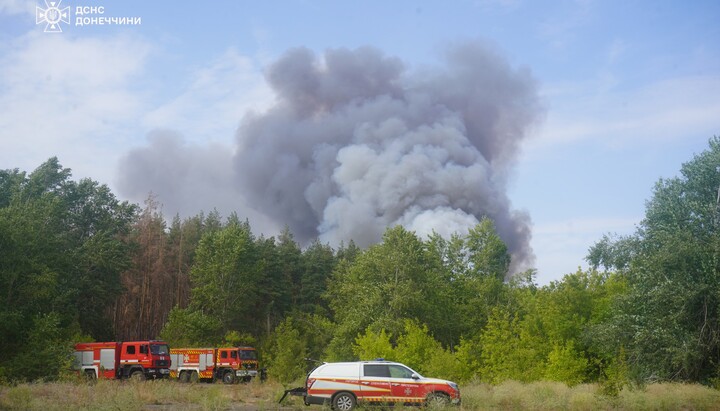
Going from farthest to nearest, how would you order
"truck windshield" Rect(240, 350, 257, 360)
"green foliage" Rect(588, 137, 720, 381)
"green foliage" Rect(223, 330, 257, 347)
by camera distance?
"green foliage" Rect(223, 330, 257, 347) < "truck windshield" Rect(240, 350, 257, 360) < "green foliage" Rect(588, 137, 720, 381)

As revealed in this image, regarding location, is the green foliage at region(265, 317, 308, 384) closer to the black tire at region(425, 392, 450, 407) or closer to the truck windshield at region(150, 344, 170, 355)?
the truck windshield at region(150, 344, 170, 355)

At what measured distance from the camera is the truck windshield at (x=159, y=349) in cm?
5038

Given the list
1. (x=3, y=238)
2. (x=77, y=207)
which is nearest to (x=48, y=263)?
(x=3, y=238)

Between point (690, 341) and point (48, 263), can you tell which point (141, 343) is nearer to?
point (48, 263)

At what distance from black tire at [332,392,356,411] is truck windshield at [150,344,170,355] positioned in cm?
3055

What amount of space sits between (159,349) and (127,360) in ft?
7.94

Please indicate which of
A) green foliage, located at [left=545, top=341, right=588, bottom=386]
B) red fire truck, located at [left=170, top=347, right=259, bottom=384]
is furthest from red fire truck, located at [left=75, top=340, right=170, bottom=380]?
green foliage, located at [left=545, top=341, right=588, bottom=386]

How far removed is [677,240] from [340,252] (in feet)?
221

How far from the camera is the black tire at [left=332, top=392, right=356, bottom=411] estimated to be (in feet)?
77.3

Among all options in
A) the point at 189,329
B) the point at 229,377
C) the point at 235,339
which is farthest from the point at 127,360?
the point at 235,339

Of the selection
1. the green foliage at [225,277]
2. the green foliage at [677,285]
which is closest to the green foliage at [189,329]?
the green foliage at [225,277]

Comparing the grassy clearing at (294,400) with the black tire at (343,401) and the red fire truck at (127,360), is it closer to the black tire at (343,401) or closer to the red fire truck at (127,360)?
the black tire at (343,401)

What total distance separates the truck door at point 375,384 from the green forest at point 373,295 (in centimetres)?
894

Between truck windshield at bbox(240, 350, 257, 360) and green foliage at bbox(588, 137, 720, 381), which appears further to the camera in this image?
truck windshield at bbox(240, 350, 257, 360)
